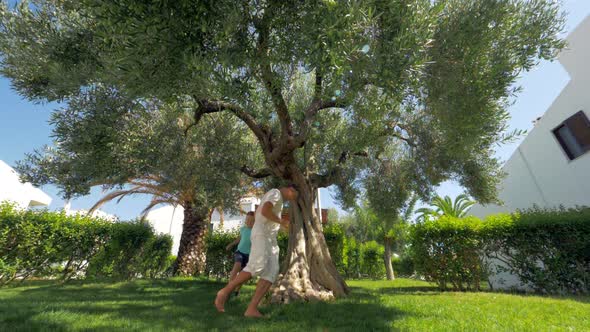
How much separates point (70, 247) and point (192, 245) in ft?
15.9

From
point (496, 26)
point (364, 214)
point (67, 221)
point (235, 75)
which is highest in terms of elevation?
point (364, 214)

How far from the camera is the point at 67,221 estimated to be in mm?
11359

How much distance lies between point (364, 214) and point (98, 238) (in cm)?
2664

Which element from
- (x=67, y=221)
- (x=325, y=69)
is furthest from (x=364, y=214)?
(x=325, y=69)

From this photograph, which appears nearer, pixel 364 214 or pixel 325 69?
pixel 325 69

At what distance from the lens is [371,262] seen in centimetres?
2255

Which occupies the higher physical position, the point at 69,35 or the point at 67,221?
the point at 69,35

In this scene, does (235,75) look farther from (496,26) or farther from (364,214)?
(364,214)

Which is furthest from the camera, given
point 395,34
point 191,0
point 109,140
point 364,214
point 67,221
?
point 364,214

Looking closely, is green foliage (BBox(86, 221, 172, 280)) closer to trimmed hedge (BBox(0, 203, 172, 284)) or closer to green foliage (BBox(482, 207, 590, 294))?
trimmed hedge (BBox(0, 203, 172, 284))

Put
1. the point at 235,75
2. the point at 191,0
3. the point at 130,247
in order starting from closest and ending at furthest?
the point at 191,0
the point at 235,75
the point at 130,247

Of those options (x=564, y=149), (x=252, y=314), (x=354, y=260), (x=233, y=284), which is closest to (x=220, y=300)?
(x=233, y=284)

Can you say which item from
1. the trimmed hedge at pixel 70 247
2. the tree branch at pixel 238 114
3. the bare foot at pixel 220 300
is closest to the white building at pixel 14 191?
the trimmed hedge at pixel 70 247

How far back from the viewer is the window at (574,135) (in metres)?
12.9
